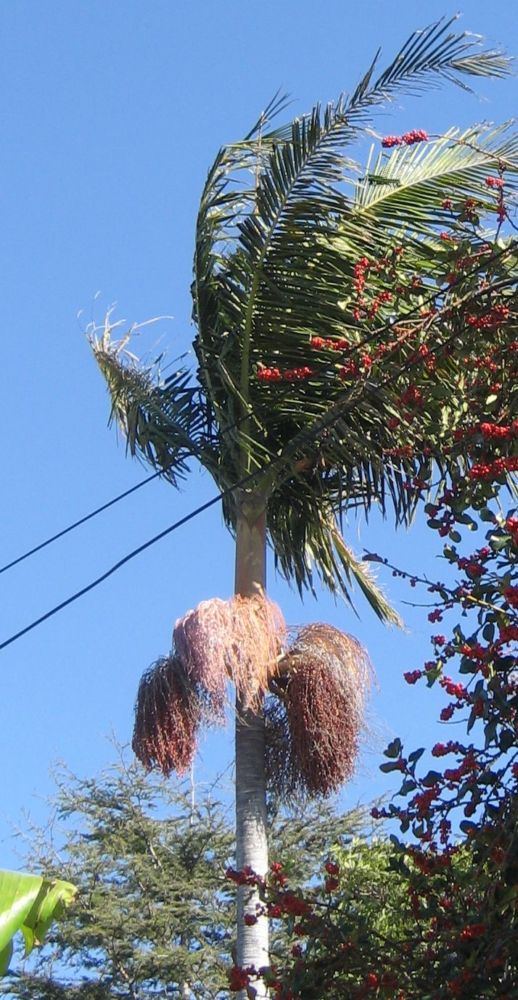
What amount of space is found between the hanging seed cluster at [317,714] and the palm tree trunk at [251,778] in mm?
130

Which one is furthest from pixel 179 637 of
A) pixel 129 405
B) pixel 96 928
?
pixel 96 928

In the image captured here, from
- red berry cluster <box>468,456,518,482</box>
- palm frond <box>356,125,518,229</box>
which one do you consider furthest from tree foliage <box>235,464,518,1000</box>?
palm frond <box>356,125,518,229</box>

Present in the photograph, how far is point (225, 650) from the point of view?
809 centimetres

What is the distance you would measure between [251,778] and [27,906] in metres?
2.16

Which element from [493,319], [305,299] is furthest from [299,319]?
[493,319]

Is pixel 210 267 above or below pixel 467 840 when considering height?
above

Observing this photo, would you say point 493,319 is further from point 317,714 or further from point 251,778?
point 251,778

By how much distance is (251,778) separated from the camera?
823 cm

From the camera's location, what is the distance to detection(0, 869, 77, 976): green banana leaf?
6168 mm

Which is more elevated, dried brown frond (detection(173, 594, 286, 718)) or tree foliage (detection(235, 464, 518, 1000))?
dried brown frond (detection(173, 594, 286, 718))

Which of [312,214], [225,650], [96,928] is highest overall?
[312,214]

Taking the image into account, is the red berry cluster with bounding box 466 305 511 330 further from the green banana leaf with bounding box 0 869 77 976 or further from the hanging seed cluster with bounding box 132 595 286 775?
the green banana leaf with bounding box 0 869 77 976

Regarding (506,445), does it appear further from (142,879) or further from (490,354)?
(142,879)

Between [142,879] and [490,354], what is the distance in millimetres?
9786
